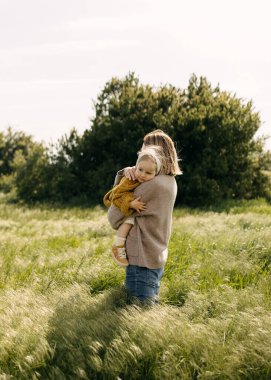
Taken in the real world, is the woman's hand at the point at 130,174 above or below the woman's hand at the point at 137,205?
above

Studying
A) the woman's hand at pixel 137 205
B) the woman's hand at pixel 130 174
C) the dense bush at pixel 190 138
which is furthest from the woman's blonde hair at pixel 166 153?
the dense bush at pixel 190 138

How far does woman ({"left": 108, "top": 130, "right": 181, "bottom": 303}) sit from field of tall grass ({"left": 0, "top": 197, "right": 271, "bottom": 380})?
0.86ft

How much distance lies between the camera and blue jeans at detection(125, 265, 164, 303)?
4.57 metres

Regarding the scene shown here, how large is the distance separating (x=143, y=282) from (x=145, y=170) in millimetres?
1111

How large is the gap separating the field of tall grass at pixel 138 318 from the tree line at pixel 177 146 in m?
11.0

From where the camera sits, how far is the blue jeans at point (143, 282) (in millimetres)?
4574

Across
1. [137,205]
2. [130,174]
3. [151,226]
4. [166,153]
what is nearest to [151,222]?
[151,226]

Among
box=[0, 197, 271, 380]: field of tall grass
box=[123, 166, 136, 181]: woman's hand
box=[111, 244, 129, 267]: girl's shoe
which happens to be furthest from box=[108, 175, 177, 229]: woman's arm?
box=[0, 197, 271, 380]: field of tall grass

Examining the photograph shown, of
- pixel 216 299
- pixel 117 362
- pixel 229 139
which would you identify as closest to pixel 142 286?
pixel 216 299

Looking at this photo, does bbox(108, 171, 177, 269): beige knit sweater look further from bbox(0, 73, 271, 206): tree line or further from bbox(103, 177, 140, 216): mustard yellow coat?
bbox(0, 73, 271, 206): tree line

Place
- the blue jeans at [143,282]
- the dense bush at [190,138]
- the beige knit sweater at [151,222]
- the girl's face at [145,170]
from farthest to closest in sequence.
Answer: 1. the dense bush at [190,138]
2. the blue jeans at [143,282]
3. the beige knit sweater at [151,222]
4. the girl's face at [145,170]

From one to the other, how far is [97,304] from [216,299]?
1.22 meters

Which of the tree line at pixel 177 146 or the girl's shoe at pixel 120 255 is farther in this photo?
the tree line at pixel 177 146

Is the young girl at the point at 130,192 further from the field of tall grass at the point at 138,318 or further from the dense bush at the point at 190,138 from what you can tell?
the dense bush at the point at 190,138
